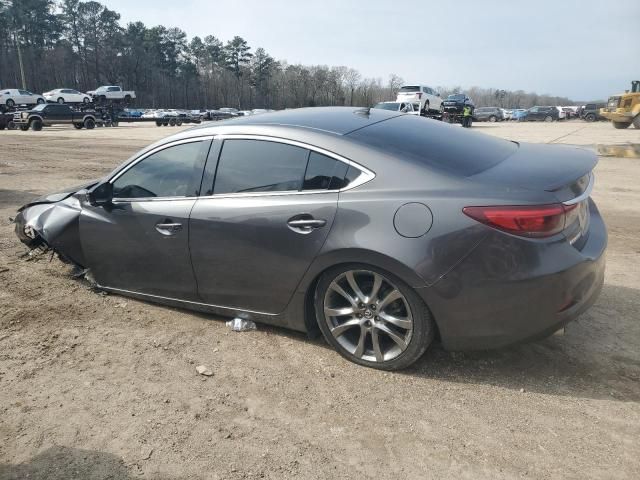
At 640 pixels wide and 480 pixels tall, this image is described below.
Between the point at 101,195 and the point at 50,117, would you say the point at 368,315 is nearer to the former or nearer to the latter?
the point at 101,195

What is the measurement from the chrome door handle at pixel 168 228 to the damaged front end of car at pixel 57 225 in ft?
3.28

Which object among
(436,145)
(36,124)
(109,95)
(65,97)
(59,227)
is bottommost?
(36,124)

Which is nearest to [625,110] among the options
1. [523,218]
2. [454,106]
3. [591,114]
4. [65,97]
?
[454,106]

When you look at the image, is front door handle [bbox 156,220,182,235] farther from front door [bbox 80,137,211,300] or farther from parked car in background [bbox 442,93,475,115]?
parked car in background [bbox 442,93,475,115]

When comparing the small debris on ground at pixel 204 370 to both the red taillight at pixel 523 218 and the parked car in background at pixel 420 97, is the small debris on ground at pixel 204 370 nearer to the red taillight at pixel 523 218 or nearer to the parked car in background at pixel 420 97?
the red taillight at pixel 523 218

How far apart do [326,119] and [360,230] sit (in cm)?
106

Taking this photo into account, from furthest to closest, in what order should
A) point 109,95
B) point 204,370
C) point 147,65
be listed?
point 147,65 < point 109,95 < point 204,370

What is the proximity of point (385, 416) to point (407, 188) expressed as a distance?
1299 mm

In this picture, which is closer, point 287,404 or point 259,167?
point 287,404

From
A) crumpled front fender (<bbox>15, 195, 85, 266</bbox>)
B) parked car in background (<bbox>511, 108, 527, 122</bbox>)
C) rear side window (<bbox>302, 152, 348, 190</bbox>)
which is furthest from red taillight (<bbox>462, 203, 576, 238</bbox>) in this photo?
parked car in background (<bbox>511, 108, 527, 122</bbox>)

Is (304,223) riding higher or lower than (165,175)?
lower

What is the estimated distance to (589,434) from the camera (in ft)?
8.21

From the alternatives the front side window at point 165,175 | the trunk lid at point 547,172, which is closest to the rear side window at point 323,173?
the trunk lid at point 547,172

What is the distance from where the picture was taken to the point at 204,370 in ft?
10.5
